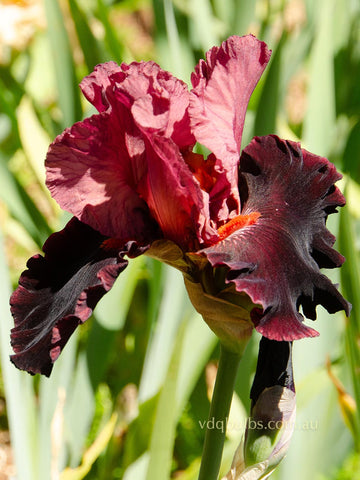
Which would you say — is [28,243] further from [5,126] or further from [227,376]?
[227,376]

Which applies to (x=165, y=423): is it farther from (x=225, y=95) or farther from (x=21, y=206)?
(x=21, y=206)

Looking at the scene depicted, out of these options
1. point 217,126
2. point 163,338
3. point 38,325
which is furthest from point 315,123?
point 38,325

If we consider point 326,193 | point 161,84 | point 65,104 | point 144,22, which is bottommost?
point 326,193

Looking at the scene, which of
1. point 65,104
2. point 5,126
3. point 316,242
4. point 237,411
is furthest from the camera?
point 5,126

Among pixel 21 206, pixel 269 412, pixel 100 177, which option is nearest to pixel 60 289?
pixel 100 177

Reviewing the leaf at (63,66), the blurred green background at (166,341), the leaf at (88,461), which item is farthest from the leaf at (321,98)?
the leaf at (88,461)

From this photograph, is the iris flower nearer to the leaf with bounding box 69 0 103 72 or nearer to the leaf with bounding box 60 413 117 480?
the leaf with bounding box 60 413 117 480

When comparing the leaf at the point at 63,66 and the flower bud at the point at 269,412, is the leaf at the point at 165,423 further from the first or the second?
the leaf at the point at 63,66

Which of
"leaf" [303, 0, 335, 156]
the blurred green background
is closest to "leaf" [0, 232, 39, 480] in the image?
the blurred green background
